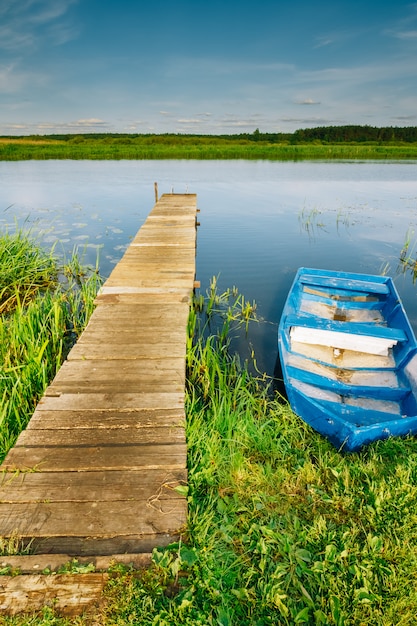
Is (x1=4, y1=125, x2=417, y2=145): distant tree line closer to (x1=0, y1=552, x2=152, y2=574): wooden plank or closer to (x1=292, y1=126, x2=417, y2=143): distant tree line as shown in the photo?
(x1=292, y1=126, x2=417, y2=143): distant tree line

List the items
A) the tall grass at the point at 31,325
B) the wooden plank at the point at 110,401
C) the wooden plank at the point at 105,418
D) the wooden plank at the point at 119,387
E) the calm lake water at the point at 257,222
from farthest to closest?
the calm lake water at the point at 257,222
the tall grass at the point at 31,325
the wooden plank at the point at 119,387
the wooden plank at the point at 110,401
the wooden plank at the point at 105,418

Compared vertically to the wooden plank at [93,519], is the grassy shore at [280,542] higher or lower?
lower

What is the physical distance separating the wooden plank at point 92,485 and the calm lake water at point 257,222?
3.37 metres

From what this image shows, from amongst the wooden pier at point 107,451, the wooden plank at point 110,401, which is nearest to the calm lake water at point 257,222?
the wooden pier at point 107,451

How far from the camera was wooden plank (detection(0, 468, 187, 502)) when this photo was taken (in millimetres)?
2492

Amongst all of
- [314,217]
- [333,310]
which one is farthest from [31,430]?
[314,217]

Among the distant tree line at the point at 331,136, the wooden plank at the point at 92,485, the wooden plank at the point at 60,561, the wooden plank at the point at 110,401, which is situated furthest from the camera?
the distant tree line at the point at 331,136

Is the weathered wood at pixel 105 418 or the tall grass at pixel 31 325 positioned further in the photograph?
the tall grass at pixel 31 325

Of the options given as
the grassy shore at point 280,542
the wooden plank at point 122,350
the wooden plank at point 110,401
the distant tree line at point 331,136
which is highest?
the distant tree line at point 331,136

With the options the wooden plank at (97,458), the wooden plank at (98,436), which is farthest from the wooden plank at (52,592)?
the wooden plank at (98,436)

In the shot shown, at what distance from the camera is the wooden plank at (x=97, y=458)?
2.73m

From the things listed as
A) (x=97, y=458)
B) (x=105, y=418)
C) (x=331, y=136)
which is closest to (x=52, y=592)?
(x=97, y=458)

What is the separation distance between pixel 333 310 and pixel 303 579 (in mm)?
5108

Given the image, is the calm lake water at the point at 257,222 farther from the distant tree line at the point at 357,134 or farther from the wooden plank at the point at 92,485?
the distant tree line at the point at 357,134
